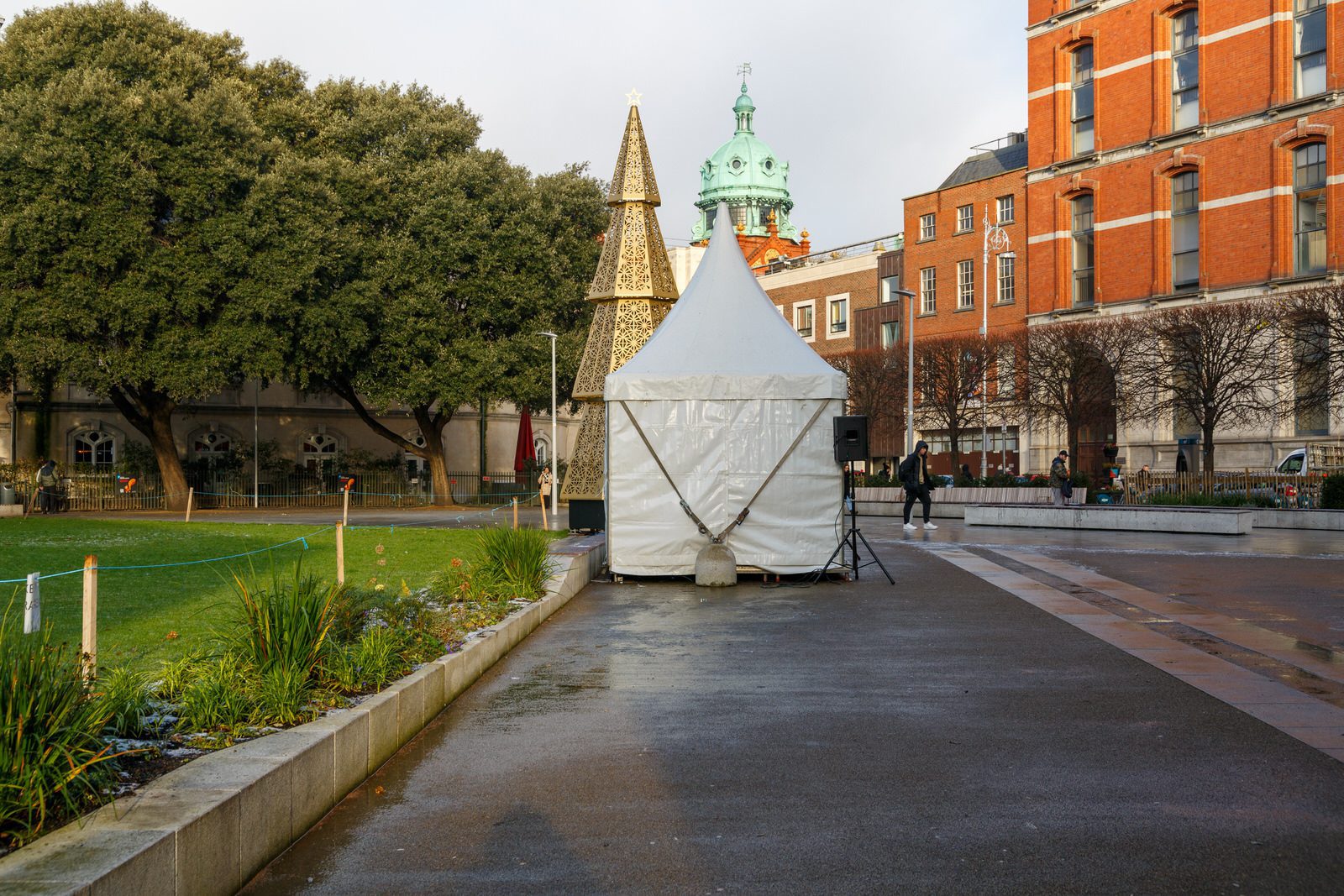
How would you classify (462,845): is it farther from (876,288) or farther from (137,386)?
(876,288)

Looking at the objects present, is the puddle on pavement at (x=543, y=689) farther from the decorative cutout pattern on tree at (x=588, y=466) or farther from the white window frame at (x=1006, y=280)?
the white window frame at (x=1006, y=280)

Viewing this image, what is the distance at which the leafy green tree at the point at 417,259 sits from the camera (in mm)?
37250

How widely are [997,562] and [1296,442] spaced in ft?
88.5

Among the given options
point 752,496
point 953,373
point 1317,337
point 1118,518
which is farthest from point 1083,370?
point 752,496

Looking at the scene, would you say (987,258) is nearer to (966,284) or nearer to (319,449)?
Result: (966,284)

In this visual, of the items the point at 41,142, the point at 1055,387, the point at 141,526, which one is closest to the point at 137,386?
the point at 41,142

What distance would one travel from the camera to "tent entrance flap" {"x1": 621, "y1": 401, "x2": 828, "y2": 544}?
15.4 m

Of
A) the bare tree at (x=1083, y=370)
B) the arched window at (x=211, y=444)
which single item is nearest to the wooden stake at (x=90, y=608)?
the bare tree at (x=1083, y=370)

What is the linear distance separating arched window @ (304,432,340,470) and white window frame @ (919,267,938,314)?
29527 mm

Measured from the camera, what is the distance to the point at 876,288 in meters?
64.8

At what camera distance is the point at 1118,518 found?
87.7 feet

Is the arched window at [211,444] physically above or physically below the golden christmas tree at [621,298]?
below

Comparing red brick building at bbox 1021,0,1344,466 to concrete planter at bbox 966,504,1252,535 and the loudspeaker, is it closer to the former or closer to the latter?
concrete planter at bbox 966,504,1252,535

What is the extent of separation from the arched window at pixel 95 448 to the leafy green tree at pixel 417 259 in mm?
10195
